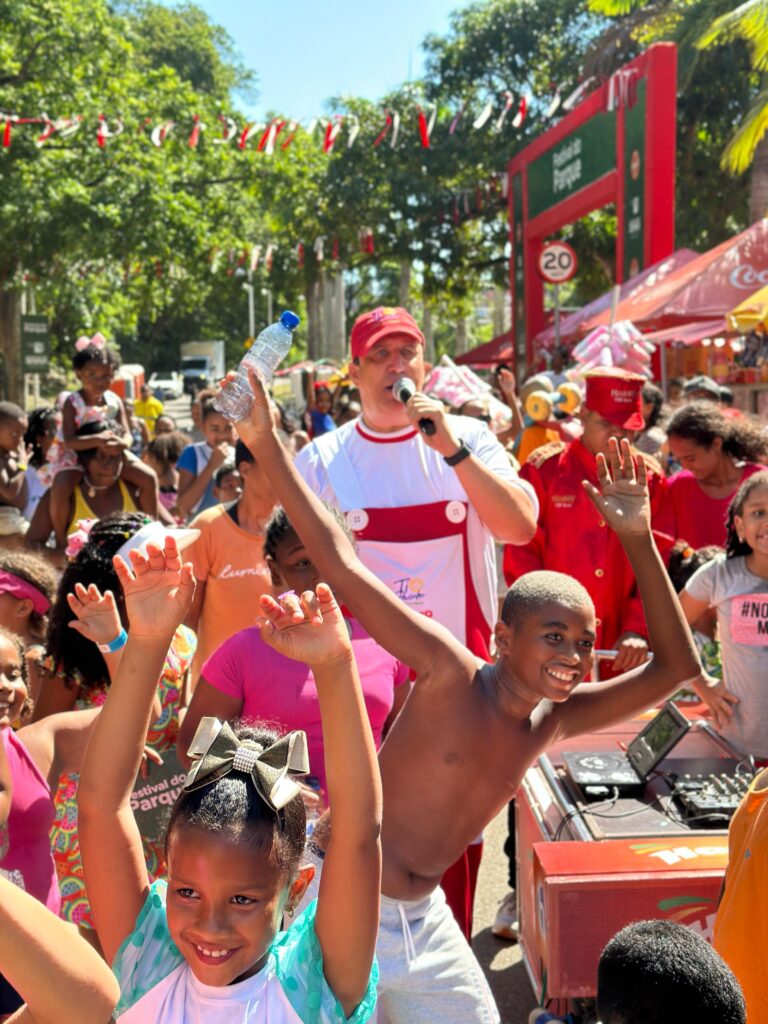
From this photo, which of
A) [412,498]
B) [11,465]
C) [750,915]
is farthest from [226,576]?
[11,465]

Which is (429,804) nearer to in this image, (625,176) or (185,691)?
(185,691)

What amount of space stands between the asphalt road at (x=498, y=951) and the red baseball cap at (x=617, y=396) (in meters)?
2.11

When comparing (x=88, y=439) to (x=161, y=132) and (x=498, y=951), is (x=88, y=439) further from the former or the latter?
(x=161, y=132)

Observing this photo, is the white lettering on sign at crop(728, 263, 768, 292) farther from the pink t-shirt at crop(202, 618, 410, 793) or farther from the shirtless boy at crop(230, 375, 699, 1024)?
the pink t-shirt at crop(202, 618, 410, 793)

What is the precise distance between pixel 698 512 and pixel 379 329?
2286 millimetres

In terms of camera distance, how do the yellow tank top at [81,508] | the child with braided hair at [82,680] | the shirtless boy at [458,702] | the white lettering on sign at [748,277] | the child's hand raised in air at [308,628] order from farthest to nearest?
1. the white lettering on sign at [748,277]
2. the yellow tank top at [81,508]
3. the child with braided hair at [82,680]
4. the shirtless boy at [458,702]
5. the child's hand raised in air at [308,628]

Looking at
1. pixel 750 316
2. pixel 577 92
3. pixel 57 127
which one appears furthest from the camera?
pixel 577 92

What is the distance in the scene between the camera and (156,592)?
2.03m

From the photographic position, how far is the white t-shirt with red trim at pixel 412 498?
12.1 ft

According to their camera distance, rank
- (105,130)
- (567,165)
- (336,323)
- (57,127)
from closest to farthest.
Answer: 1. (57,127)
2. (105,130)
3. (567,165)
4. (336,323)

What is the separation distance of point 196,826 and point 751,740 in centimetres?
254

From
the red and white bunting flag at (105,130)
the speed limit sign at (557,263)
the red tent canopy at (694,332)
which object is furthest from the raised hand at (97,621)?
the speed limit sign at (557,263)

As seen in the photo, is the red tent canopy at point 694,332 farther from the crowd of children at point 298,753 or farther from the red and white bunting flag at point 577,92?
the red and white bunting flag at point 577,92

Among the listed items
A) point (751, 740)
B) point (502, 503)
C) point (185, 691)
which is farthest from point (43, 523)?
point (751, 740)
